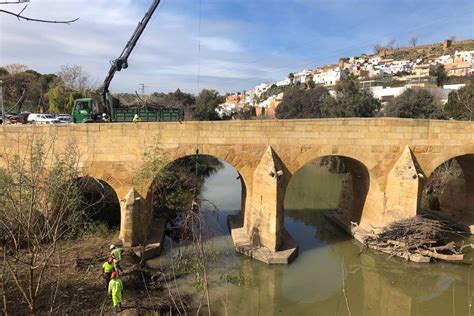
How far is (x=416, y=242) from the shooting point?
1248 cm

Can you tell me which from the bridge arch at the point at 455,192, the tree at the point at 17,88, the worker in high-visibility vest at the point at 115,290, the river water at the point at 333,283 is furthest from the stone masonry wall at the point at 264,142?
the worker in high-visibility vest at the point at 115,290

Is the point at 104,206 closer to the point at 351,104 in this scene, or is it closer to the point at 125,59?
the point at 125,59

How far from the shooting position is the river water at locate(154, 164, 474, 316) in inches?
393

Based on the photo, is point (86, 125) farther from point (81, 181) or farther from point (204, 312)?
point (204, 312)

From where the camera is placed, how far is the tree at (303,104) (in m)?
39.2

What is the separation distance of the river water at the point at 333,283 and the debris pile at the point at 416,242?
0.29 m

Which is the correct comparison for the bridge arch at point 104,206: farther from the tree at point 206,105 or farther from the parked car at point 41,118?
the tree at point 206,105

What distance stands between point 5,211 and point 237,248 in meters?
8.22

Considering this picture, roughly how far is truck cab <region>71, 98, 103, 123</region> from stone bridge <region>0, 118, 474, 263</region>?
6.07 meters

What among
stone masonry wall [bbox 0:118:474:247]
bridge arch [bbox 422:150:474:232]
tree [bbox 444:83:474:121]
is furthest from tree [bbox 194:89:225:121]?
stone masonry wall [bbox 0:118:474:247]

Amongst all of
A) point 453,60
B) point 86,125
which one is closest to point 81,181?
point 86,125

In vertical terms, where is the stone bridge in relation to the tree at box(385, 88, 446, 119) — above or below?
below

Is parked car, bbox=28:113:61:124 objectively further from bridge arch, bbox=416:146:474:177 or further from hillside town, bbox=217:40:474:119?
hillside town, bbox=217:40:474:119

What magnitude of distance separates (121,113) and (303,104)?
87.5ft
